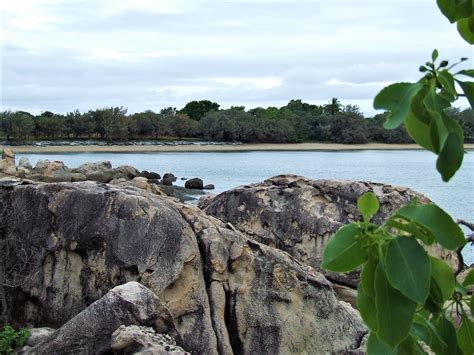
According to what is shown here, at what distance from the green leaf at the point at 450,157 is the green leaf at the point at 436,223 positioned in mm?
55

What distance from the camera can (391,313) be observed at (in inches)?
39.8

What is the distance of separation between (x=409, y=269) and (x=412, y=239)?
0.16ft

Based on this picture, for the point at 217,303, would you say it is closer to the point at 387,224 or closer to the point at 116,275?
the point at 116,275

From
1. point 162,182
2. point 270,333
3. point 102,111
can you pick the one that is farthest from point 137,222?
point 102,111

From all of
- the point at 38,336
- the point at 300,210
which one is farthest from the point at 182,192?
the point at 38,336

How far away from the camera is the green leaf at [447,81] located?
1026mm

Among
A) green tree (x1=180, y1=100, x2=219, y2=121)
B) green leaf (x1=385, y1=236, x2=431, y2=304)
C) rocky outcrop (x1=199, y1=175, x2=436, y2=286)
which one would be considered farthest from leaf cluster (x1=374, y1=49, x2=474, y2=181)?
green tree (x1=180, y1=100, x2=219, y2=121)

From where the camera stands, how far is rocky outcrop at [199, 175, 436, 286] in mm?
12086

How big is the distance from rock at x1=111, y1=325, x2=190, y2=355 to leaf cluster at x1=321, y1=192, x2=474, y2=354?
4.31 meters

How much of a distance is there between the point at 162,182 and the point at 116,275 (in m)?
35.2

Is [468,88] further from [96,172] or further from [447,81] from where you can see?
[96,172]

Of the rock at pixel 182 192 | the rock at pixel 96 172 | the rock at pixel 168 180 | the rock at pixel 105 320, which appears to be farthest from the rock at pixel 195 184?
the rock at pixel 105 320

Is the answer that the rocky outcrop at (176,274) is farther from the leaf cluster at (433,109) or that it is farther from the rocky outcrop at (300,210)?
the leaf cluster at (433,109)

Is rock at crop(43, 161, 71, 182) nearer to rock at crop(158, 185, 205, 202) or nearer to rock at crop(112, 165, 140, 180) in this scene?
rock at crop(112, 165, 140, 180)
